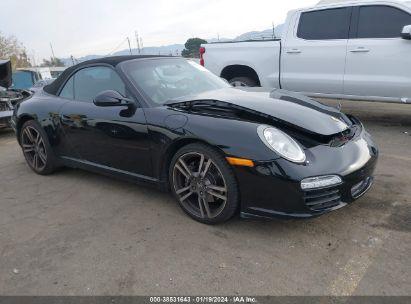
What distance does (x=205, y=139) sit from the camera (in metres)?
3.05

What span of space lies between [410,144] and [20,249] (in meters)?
4.79

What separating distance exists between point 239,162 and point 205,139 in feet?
1.15

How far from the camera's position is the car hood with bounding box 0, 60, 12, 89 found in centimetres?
822

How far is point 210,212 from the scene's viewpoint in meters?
3.22

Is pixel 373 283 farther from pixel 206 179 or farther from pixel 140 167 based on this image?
pixel 140 167

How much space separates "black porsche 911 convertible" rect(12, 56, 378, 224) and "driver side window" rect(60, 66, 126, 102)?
0.01 m

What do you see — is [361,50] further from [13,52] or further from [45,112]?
[13,52]

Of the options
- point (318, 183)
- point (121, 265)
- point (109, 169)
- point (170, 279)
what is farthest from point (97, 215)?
point (318, 183)

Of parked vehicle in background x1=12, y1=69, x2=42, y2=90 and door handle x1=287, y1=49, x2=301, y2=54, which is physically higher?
door handle x1=287, y1=49, x2=301, y2=54

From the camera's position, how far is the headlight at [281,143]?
2.81 m

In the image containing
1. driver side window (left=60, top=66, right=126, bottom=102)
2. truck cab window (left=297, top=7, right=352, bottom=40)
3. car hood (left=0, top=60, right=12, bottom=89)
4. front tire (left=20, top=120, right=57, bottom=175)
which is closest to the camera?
driver side window (left=60, top=66, right=126, bottom=102)

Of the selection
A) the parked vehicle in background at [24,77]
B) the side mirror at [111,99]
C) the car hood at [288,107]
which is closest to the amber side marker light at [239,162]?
the car hood at [288,107]

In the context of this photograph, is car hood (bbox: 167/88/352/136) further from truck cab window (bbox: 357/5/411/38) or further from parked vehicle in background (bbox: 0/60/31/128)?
parked vehicle in background (bbox: 0/60/31/128)

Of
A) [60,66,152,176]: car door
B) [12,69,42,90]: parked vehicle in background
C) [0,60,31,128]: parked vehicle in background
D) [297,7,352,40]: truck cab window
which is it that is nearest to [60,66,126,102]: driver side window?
[60,66,152,176]: car door
